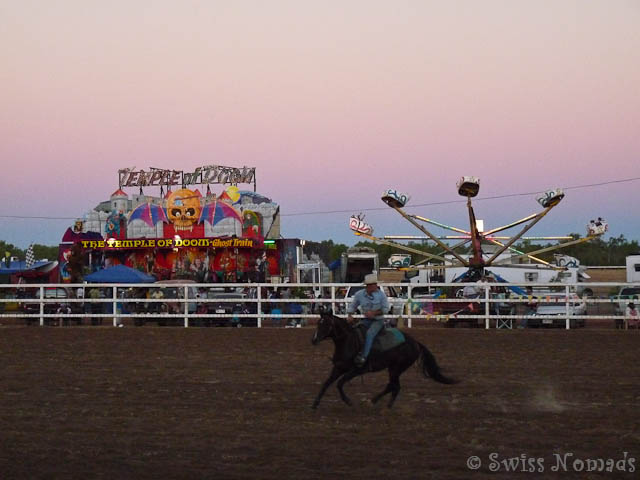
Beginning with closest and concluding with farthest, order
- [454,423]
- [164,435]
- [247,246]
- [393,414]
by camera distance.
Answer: [164,435]
[454,423]
[393,414]
[247,246]

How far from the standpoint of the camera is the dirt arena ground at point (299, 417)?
7418 millimetres

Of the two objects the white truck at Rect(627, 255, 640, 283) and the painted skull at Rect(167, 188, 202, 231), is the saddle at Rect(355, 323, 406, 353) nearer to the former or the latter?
the white truck at Rect(627, 255, 640, 283)

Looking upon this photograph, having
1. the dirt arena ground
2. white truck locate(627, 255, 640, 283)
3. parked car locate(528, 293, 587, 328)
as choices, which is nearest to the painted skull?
white truck locate(627, 255, 640, 283)

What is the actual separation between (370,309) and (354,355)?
0.67m

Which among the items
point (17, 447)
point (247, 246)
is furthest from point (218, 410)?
point (247, 246)

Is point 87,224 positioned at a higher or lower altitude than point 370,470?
higher

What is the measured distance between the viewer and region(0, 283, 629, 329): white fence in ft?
79.6

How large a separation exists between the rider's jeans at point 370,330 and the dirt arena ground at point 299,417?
2.37ft

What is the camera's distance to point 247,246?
41.4 m

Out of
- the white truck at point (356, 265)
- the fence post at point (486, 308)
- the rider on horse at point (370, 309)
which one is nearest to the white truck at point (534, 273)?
the white truck at point (356, 265)

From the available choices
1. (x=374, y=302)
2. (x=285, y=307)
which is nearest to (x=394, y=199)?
(x=285, y=307)

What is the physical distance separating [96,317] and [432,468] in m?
21.3

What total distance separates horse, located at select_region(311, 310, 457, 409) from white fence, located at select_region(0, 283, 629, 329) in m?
12.6

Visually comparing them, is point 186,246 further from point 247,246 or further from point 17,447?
point 17,447
